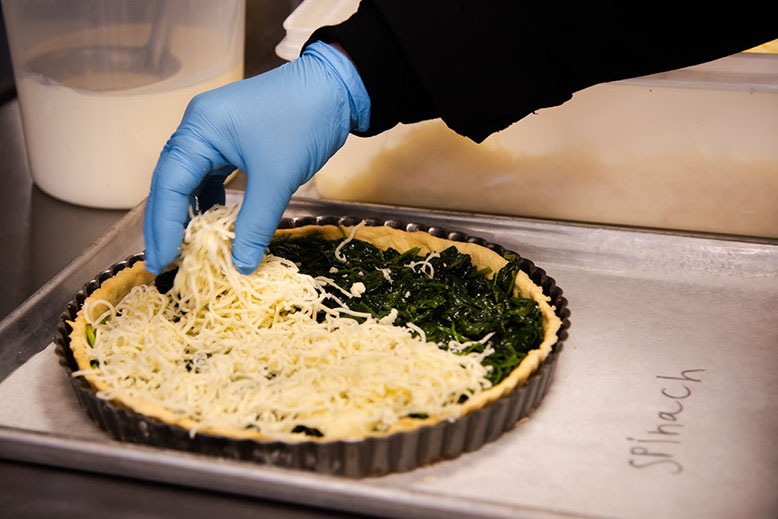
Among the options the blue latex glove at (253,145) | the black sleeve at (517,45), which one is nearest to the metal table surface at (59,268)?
the blue latex glove at (253,145)

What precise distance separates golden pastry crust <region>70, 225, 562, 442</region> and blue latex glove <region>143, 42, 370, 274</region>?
27cm

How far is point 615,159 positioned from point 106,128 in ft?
6.38

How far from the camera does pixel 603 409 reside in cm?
253

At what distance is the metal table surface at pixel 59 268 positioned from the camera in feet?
6.72

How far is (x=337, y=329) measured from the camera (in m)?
2.64

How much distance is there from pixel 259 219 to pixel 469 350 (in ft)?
2.43

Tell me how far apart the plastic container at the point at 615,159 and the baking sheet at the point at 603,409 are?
0.46 ft

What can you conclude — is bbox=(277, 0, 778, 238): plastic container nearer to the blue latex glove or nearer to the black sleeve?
the black sleeve

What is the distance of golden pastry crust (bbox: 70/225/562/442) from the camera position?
2160 mm

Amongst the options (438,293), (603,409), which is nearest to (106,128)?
(438,293)

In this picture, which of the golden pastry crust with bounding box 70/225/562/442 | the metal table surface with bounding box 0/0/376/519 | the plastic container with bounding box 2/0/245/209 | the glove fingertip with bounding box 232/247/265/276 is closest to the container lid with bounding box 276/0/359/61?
the plastic container with bounding box 2/0/245/209

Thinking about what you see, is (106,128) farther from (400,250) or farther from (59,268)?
(400,250)

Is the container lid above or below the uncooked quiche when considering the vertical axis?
above

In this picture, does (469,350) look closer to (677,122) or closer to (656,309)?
(656,309)
